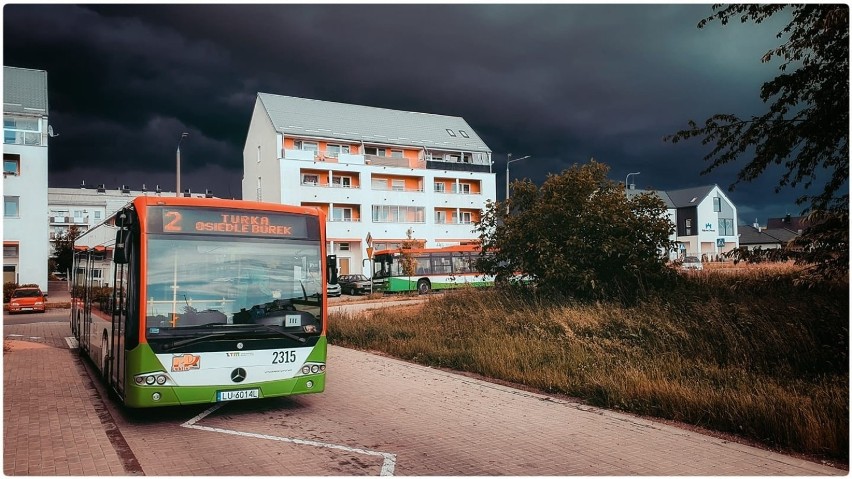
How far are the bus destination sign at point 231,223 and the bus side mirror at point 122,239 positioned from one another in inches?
20.6

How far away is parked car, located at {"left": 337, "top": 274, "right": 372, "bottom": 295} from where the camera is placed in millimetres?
42562

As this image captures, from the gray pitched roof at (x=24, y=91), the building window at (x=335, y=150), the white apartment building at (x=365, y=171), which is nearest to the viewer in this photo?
the gray pitched roof at (x=24, y=91)

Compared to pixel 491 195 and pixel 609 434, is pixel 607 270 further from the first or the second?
pixel 491 195

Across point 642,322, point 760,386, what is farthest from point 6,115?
point 760,386

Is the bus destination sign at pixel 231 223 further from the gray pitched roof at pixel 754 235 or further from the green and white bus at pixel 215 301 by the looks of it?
the gray pitched roof at pixel 754 235

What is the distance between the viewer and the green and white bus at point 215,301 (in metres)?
7.64

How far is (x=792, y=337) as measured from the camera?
9.57 m

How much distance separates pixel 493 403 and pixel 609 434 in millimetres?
2066

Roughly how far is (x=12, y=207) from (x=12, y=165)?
2673 millimetres

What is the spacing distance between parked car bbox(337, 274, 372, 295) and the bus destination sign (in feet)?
110

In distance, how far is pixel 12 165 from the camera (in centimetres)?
4244

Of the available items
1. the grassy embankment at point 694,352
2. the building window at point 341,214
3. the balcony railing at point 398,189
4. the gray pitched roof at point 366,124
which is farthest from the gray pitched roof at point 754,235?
the grassy embankment at point 694,352

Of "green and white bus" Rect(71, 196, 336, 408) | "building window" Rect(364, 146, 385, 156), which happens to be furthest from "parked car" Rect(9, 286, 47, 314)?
"building window" Rect(364, 146, 385, 156)

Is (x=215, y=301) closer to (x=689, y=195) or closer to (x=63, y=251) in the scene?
(x=63, y=251)
